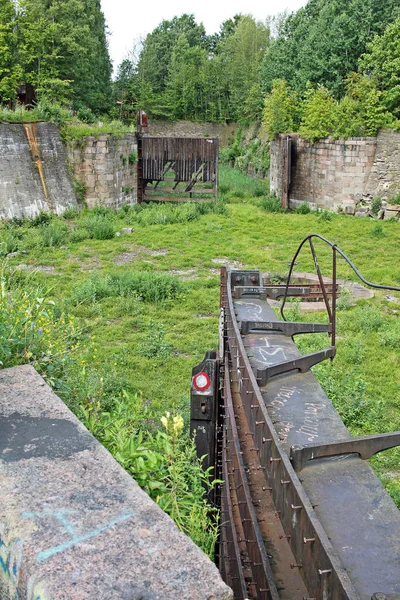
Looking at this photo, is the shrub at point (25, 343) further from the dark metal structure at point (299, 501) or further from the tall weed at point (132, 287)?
the tall weed at point (132, 287)

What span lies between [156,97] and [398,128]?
29793 mm

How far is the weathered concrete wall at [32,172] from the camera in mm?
15922

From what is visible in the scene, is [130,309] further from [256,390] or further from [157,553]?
[157,553]

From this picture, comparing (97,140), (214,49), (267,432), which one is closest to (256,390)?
(267,432)

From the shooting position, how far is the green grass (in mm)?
6762

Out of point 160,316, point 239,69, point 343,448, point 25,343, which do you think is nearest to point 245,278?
point 25,343

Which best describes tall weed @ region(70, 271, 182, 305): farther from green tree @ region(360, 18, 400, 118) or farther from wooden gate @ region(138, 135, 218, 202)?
green tree @ region(360, 18, 400, 118)

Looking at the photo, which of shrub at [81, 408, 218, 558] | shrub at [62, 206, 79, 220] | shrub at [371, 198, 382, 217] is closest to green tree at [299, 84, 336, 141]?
shrub at [371, 198, 382, 217]

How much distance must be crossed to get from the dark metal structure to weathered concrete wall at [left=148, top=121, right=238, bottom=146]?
4116 cm

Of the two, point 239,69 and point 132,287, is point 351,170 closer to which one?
point 132,287

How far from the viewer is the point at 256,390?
347cm

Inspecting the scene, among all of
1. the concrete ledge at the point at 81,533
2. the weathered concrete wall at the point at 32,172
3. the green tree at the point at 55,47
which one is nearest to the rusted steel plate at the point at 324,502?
the concrete ledge at the point at 81,533

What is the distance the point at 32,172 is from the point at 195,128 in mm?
29294

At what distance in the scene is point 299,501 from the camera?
238 cm
